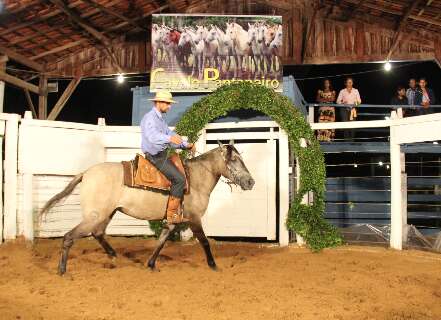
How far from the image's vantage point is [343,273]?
7.00 meters

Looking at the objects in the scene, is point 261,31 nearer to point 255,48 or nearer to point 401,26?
point 255,48

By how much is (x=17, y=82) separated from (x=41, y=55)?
117 cm

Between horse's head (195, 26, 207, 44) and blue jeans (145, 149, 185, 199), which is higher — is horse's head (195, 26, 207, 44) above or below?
above

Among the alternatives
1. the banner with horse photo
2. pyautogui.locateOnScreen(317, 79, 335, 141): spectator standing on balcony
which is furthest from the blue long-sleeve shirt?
pyautogui.locateOnScreen(317, 79, 335, 141): spectator standing on balcony

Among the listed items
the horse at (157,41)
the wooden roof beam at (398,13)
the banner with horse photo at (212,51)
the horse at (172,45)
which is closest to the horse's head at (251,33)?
the banner with horse photo at (212,51)

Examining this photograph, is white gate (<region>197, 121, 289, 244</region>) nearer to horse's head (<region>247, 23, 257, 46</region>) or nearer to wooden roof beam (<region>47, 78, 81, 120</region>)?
horse's head (<region>247, 23, 257, 46</region>)

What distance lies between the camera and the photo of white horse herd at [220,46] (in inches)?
507

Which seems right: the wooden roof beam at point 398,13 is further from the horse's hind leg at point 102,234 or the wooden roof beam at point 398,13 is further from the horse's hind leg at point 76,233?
the horse's hind leg at point 76,233

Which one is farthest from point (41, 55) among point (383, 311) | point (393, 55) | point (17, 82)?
point (383, 311)

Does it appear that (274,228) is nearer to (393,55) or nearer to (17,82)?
(393,55)

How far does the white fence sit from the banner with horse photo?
8.00 ft

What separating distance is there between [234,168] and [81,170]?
13.1 feet

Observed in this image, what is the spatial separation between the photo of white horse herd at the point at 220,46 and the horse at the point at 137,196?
214 inches

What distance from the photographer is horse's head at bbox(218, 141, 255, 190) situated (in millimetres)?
7758
